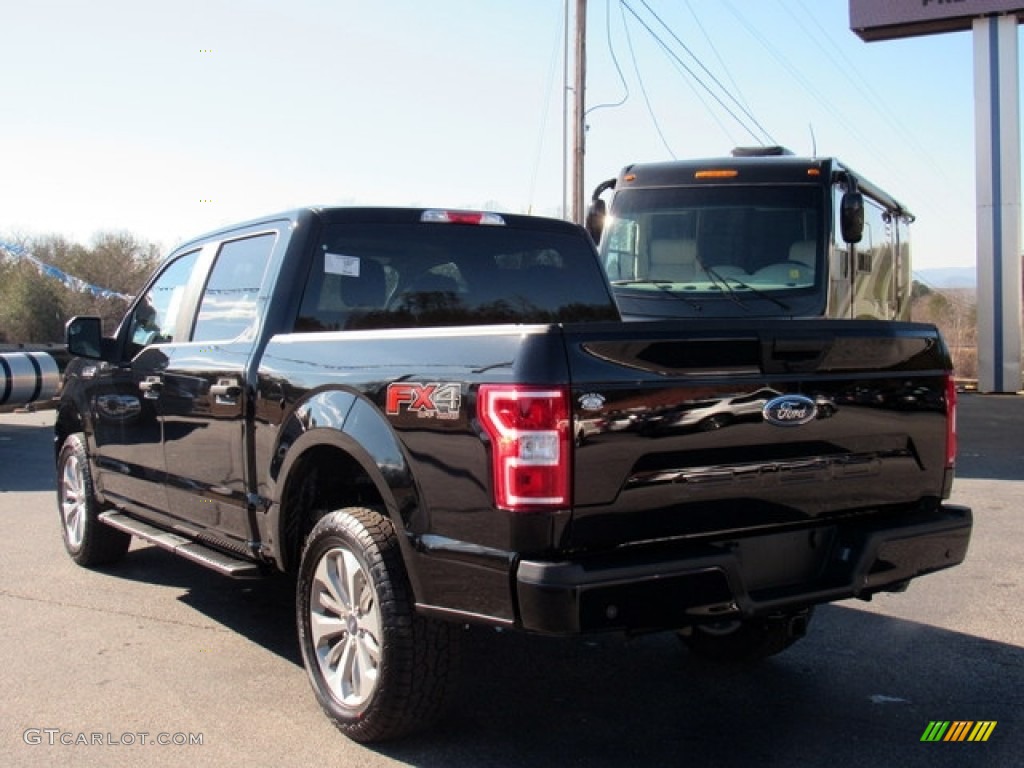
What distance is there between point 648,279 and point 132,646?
6.25m

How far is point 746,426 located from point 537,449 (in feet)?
2.64

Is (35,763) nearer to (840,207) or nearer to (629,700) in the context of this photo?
(629,700)

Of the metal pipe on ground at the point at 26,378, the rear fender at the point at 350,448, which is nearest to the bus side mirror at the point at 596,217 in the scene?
the rear fender at the point at 350,448

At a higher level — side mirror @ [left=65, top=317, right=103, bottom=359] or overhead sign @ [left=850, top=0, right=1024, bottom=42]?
overhead sign @ [left=850, top=0, right=1024, bottom=42]

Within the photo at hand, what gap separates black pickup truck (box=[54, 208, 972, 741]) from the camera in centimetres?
316

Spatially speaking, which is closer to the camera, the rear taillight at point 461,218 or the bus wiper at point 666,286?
the rear taillight at point 461,218

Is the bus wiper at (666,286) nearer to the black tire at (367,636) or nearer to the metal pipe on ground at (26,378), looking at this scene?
the black tire at (367,636)

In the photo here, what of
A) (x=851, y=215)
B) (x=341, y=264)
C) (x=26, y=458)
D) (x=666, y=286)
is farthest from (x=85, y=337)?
(x=26, y=458)

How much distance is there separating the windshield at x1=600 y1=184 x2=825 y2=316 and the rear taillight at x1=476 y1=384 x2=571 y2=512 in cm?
635

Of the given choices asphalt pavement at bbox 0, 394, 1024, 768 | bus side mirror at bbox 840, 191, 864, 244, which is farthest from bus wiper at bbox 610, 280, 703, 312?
asphalt pavement at bbox 0, 394, 1024, 768

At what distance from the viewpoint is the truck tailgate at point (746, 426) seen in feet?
10.5

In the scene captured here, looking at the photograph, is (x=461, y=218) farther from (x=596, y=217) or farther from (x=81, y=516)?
(x=596, y=217)

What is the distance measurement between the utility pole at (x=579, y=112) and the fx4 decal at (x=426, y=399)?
15.6 meters

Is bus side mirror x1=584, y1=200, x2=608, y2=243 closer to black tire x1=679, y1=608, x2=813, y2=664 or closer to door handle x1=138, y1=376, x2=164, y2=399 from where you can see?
door handle x1=138, y1=376, x2=164, y2=399
